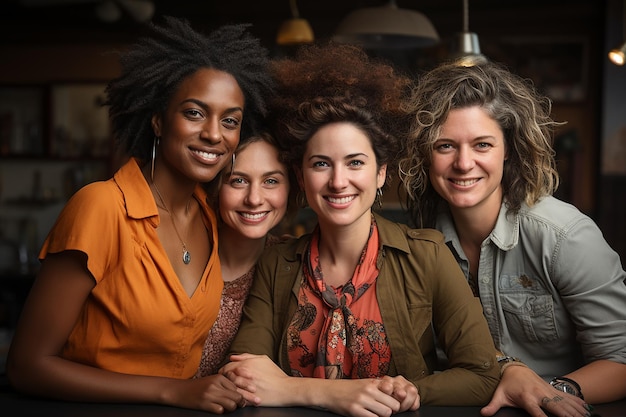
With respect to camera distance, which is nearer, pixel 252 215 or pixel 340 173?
pixel 340 173

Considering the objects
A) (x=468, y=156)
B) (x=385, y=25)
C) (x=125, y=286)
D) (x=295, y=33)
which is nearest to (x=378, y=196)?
(x=468, y=156)

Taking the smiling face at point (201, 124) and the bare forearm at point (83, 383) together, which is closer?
the bare forearm at point (83, 383)

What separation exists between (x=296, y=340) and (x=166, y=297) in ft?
1.29

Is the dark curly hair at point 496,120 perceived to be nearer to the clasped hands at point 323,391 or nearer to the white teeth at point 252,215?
the white teeth at point 252,215

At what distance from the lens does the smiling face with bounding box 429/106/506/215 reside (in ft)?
7.72

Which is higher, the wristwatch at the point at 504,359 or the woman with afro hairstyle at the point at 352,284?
the woman with afro hairstyle at the point at 352,284

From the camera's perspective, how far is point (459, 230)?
2.54 m

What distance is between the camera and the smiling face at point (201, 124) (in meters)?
2.24

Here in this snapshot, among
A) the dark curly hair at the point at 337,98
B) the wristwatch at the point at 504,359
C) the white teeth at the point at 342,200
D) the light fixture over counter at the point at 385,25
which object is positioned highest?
the light fixture over counter at the point at 385,25

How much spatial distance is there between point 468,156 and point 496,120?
6.3 inches

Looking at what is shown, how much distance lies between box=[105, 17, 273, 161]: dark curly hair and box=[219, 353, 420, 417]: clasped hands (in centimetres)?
77

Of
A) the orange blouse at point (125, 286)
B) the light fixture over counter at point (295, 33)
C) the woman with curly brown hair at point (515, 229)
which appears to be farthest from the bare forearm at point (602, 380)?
the light fixture over counter at point (295, 33)

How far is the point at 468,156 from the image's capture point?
7.68 feet

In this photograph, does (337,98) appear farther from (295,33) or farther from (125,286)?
(295,33)
